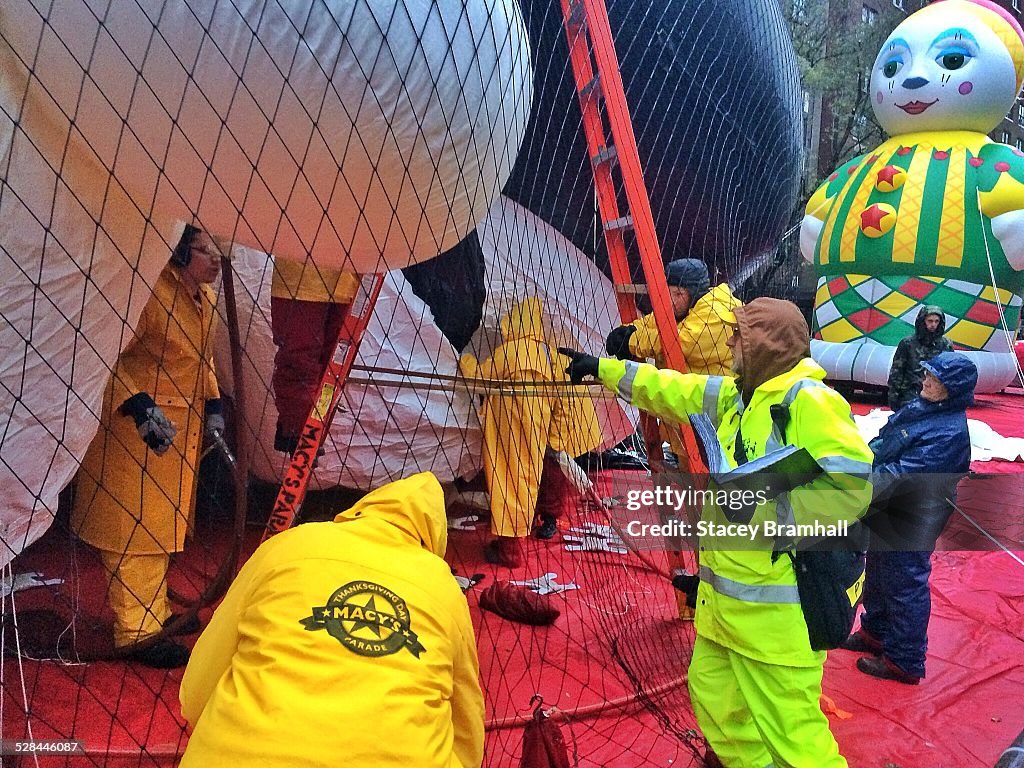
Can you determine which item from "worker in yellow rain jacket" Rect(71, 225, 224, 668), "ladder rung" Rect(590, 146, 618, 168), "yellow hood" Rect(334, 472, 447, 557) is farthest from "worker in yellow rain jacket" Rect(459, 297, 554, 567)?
"yellow hood" Rect(334, 472, 447, 557)

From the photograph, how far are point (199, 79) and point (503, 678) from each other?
6.50 ft

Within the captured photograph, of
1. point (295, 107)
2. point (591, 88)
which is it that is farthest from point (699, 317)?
point (295, 107)

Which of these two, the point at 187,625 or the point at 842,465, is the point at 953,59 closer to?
the point at 842,465

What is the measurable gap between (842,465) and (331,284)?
192 cm

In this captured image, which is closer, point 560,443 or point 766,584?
point 766,584

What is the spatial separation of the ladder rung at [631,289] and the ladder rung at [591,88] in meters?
0.64

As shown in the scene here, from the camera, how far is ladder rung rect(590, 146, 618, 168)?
8.32 feet

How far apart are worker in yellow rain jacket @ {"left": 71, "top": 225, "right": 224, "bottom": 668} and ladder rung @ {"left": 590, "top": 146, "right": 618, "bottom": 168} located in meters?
1.28

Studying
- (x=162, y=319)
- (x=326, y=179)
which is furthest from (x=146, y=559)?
(x=326, y=179)

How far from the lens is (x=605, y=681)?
2.57 meters

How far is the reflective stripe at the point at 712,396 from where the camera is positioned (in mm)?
1990

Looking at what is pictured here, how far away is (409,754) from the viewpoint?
1.11m

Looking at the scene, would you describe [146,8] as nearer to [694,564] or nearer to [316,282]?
[316,282]

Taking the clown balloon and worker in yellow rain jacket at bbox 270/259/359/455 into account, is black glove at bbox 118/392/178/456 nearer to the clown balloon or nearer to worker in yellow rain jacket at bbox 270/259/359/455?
worker in yellow rain jacket at bbox 270/259/359/455
